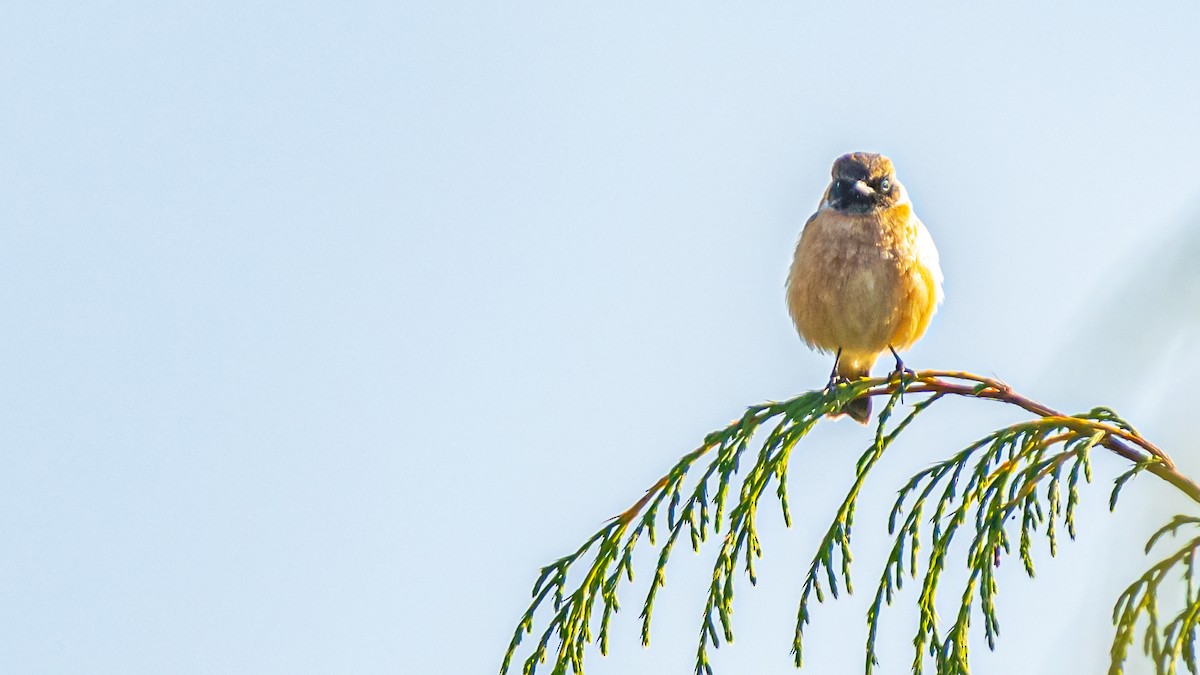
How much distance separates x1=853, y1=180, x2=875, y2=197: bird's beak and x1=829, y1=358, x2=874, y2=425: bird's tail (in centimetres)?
73

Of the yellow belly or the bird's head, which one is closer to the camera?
the yellow belly

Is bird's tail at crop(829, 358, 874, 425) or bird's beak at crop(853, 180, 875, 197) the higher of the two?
bird's beak at crop(853, 180, 875, 197)

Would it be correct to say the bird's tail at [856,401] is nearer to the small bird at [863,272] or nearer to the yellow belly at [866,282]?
the small bird at [863,272]

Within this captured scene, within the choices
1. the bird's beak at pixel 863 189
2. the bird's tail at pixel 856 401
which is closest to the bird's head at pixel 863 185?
the bird's beak at pixel 863 189

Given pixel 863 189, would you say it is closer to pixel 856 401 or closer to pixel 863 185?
pixel 863 185

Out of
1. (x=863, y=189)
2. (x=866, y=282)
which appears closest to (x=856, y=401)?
(x=866, y=282)

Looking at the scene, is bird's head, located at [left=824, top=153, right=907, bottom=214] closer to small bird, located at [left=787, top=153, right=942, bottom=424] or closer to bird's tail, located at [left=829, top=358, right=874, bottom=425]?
small bird, located at [left=787, top=153, right=942, bottom=424]

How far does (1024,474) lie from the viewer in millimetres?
2863

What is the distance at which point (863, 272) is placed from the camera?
529cm

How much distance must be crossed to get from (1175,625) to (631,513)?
1.09m

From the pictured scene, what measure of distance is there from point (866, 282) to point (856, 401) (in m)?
0.50

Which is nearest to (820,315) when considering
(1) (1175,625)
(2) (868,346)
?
(2) (868,346)

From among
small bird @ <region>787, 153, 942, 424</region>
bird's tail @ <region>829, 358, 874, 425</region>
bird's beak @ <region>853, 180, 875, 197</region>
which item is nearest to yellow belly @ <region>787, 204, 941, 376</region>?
small bird @ <region>787, 153, 942, 424</region>

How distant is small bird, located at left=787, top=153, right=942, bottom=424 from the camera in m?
5.27
